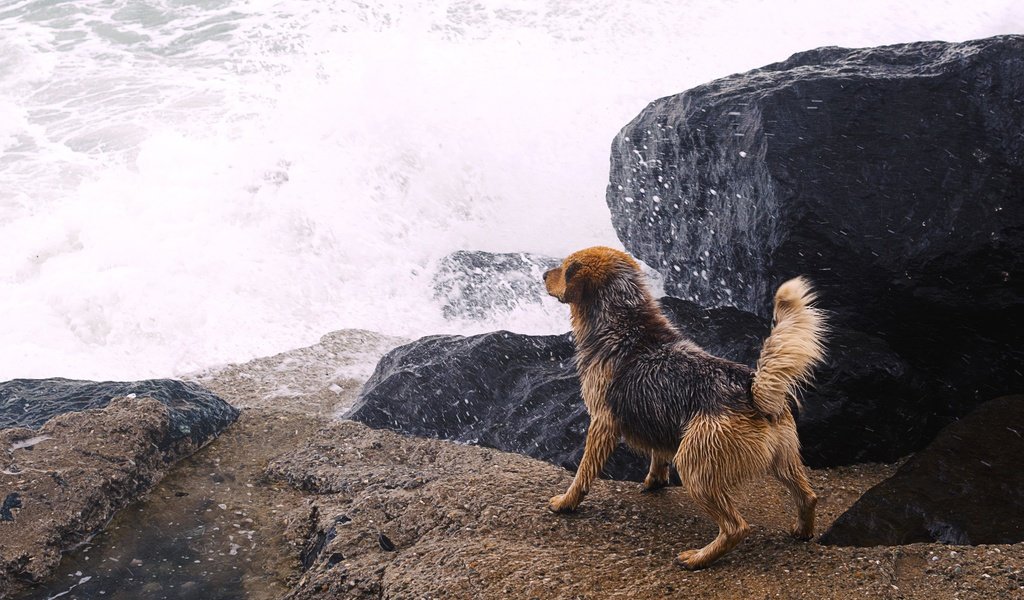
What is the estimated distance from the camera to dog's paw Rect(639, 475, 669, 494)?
5.17m

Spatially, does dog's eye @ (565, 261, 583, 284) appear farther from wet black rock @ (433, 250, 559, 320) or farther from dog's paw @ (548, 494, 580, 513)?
wet black rock @ (433, 250, 559, 320)

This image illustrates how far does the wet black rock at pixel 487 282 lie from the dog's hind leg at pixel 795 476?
228 inches

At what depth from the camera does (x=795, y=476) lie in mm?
4328

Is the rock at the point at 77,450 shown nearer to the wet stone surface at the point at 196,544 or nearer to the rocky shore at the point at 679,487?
the rocky shore at the point at 679,487

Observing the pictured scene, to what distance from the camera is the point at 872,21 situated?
1758 centimetres

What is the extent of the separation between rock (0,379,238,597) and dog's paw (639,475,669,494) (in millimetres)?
3480

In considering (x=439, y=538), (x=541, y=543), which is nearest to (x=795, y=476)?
(x=541, y=543)

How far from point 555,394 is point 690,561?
2779 millimetres

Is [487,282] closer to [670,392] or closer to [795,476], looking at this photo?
[670,392]

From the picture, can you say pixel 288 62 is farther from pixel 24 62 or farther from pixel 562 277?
pixel 562 277

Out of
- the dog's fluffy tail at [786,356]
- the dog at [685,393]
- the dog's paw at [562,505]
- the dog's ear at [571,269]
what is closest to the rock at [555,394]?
the dog's paw at [562,505]

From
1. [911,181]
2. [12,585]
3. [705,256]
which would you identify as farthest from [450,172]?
[12,585]

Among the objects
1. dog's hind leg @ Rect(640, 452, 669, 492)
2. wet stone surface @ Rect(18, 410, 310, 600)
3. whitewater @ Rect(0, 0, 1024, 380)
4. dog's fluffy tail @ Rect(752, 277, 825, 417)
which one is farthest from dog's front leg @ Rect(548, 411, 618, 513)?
whitewater @ Rect(0, 0, 1024, 380)

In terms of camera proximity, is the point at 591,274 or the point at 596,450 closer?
the point at 596,450
